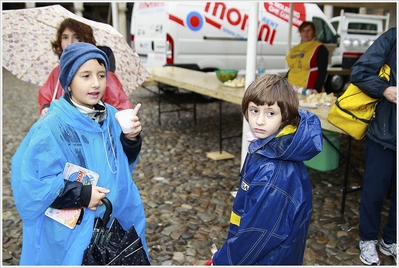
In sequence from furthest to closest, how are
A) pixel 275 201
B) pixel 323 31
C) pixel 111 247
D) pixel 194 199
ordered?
pixel 323 31
pixel 194 199
pixel 111 247
pixel 275 201

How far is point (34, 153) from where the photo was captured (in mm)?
1638

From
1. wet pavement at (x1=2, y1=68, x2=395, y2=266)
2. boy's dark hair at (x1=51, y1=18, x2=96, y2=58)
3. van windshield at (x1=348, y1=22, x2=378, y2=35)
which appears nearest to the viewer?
boy's dark hair at (x1=51, y1=18, x2=96, y2=58)

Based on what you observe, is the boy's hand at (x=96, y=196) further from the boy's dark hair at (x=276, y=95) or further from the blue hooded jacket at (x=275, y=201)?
the boy's dark hair at (x=276, y=95)

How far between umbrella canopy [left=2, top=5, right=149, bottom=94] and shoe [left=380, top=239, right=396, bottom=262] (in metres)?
2.19

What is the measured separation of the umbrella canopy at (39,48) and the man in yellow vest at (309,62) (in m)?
2.98

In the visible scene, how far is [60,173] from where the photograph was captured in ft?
5.63

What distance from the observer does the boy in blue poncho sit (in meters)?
1.65

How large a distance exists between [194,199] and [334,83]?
801 centimetres

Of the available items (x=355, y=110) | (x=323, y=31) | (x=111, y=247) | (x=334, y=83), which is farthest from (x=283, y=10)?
(x=111, y=247)

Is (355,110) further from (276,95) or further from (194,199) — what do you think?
(194,199)

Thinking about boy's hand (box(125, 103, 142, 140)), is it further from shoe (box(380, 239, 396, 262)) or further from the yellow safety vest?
the yellow safety vest

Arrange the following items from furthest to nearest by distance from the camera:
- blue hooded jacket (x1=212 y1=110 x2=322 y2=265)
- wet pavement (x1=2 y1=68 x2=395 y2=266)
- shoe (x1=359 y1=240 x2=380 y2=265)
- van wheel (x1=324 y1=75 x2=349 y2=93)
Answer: van wheel (x1=324 y1=75 x2=349 y2=93) < wet pavement (x1=2 y1=68 x2=395 y2=266) < shoe (x1=359 y1=240 x2=380 y2=265) < blue hooded jacket (x1=212 y1=110 x2=322 y2=265)

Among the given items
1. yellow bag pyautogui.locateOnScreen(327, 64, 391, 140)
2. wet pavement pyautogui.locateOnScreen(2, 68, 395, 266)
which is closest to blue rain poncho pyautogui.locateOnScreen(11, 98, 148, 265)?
wet pavement pyautogui.locateOnScreen(2, 68, 395, 266)

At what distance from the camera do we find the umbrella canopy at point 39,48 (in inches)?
103
